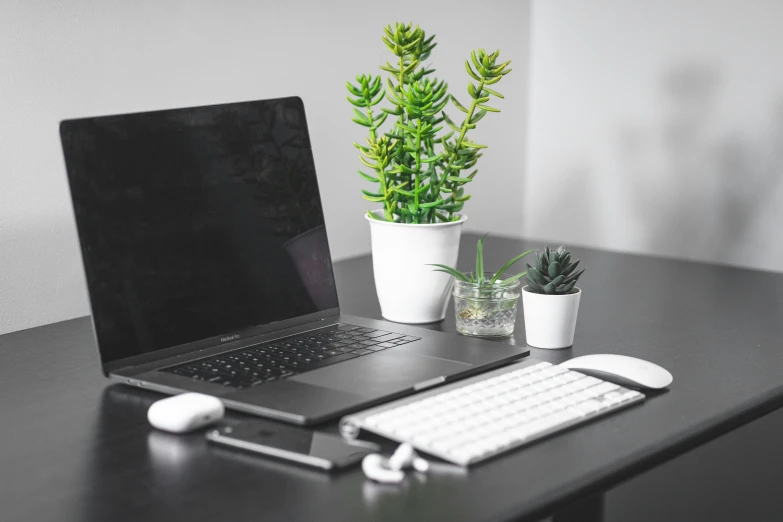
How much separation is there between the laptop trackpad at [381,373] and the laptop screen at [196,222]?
169 millimetres

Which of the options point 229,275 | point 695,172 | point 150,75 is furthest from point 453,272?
point 695,172

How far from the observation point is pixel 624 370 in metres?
0.97

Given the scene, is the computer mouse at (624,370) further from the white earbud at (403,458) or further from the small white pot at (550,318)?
the white earbud at (403,458)

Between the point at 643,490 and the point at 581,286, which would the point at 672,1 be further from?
the point at 643,490

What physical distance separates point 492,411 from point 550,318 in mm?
281

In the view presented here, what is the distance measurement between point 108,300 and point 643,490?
565 millimetres

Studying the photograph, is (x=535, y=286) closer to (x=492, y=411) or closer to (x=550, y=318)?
(x=550, y=318)

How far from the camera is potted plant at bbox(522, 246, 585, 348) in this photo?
1112 millimetres

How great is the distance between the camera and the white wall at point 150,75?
1.40 m

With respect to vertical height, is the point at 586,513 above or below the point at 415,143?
below

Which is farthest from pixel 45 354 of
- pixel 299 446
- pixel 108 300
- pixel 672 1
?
pixel 672 1

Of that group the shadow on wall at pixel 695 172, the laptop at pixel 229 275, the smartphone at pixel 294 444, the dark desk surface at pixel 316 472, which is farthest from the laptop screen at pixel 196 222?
the shadow on wall at pixel 695 172

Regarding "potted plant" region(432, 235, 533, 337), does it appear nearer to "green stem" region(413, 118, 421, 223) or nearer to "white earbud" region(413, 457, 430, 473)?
"green stem" region(413, 118, 421, 223)

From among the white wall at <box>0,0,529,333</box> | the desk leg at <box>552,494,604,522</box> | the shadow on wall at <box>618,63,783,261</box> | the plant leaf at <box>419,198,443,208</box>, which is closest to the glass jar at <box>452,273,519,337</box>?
the plant leaf at <box>419,198,443,208</box>
